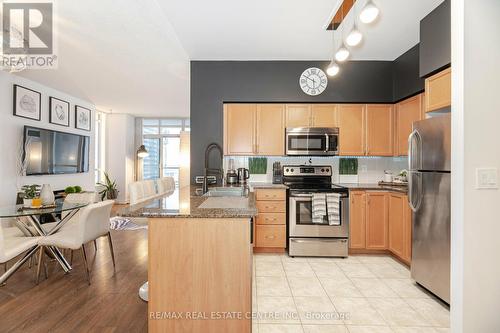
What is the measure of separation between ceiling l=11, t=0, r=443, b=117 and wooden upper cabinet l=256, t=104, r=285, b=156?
0.81 metres

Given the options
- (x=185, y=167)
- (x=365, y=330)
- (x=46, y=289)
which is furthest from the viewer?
(x=185, y=167)

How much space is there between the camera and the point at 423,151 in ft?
8.16

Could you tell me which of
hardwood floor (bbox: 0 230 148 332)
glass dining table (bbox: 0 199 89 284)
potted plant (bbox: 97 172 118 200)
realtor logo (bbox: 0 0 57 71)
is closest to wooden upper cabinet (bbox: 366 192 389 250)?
hardwood floor (bbox: 0 230 148 332)

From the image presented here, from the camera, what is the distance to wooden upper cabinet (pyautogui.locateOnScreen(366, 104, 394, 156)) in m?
3.84

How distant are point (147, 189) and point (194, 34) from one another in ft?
6.58

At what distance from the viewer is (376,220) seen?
3541 mm

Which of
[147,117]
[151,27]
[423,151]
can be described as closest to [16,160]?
[151,27]

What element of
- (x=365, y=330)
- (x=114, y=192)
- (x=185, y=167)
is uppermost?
(x=185, y=167)

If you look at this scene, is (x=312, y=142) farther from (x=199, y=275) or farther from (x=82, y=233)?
(x=82, y=233)

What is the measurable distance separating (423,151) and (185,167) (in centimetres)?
574

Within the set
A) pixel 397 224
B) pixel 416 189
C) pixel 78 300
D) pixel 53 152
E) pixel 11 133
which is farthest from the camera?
pixel 53 152

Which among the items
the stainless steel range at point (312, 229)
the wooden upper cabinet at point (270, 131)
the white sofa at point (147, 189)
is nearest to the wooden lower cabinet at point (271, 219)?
the stainless steel range at point (312, 229)

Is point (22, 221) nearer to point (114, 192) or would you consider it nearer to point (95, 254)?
point (95, 254)

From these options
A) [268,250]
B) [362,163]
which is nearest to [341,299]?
[268,250]
